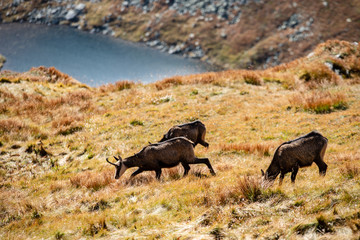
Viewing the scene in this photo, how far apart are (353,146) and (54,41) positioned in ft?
301

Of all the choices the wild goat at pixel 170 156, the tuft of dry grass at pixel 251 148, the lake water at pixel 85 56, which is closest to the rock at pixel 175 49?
the lake water at pixel 85 56

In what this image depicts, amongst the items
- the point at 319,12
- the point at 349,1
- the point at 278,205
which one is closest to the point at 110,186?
the point at 278,205

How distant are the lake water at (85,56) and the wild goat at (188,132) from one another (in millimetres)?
42046

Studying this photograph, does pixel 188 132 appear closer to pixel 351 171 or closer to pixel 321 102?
pixel 351 171

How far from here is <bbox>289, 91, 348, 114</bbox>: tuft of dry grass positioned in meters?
15.8

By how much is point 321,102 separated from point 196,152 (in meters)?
8.72

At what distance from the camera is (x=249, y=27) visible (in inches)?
4277

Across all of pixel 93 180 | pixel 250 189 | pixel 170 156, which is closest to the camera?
pixel 250 189

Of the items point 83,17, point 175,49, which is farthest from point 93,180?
point 83,17

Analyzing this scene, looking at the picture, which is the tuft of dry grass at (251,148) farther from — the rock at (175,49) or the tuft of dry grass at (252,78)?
the rock at (175,49)

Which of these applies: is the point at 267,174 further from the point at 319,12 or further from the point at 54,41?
the point at 319,12

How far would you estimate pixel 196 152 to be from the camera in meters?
11.6

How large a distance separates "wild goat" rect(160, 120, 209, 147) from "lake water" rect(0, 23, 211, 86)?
138ft

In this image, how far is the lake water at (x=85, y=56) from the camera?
6419 centimetres
